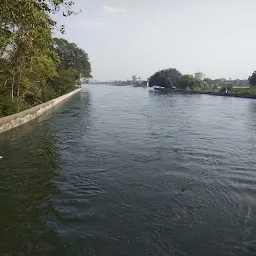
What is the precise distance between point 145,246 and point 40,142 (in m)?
11.2

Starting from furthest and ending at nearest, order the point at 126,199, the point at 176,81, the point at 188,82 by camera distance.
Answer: the point at 176,81, the point at 188,82, the point at 126,199

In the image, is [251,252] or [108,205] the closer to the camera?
[251,252]

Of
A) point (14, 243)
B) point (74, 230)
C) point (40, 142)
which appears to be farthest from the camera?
point (40, 142)

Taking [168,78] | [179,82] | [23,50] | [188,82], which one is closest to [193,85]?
[188,82]

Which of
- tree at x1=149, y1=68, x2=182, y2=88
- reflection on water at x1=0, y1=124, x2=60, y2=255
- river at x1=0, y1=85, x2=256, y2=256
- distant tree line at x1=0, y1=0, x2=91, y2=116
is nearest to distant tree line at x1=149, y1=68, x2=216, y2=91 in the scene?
tree at x1=149, y1=68, x2=182, y2=88

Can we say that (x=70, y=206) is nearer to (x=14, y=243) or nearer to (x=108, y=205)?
(x=108, y=205)

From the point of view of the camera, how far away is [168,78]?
144 m

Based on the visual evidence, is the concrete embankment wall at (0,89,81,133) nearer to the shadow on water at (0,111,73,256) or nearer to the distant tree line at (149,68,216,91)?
the shadow on water at (0,111,73,256)

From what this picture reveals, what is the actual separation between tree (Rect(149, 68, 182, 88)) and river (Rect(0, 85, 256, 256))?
129 meters

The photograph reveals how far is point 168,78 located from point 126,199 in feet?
460

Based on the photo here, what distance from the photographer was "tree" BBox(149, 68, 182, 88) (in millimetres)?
143000

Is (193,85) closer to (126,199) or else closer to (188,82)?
(188,82)

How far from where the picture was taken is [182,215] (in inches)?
287

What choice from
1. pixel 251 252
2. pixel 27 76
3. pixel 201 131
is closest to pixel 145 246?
pixel 251 252
